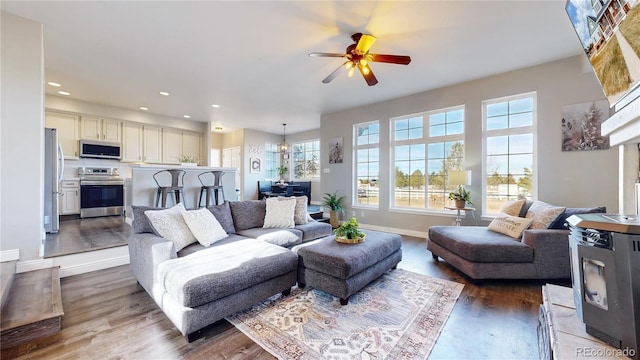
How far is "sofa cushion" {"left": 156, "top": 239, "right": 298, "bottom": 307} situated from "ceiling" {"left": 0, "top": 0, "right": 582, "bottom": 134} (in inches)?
94.1

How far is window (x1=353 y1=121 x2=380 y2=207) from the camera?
18.3 feet

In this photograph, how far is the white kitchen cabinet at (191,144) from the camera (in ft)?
23.4

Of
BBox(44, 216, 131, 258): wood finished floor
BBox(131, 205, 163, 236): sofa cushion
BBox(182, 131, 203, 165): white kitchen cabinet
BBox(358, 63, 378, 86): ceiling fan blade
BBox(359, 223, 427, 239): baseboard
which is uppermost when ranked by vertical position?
BBox(358, 63, 378, 86): ceiling fan blade

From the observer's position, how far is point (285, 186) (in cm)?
831

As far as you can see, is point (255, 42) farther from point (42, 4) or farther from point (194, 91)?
point (194, 91)

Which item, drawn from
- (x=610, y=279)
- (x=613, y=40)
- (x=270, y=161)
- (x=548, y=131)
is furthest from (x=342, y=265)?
(x=270, y=161)

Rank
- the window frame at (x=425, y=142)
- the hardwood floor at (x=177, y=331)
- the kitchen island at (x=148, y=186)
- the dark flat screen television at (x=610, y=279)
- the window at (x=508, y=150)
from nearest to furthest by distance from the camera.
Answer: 1. the dark flat screen television at (x=610, y=279)
2. the hardwood floor at (x=177, y=331)
3. the window at (x=508, y=150)
4. the kitchen island at (x=148, y=186)
5. the window frame at (x=425, y=142)

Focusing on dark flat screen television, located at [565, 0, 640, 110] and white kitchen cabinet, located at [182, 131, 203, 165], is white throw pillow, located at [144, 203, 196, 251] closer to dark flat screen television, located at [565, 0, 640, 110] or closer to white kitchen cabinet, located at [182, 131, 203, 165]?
dark flat screen television, located at [565, 0, 640, 110]

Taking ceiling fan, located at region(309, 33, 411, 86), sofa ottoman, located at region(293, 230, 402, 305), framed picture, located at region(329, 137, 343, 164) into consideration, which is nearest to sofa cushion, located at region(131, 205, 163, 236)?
sofa ottoman, located at region(293, 230, 402, 305)

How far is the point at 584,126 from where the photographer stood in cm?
331

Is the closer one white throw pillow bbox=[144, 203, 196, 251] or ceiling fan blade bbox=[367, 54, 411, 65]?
white throw pillow bbox=[144, 203, 196, 251]

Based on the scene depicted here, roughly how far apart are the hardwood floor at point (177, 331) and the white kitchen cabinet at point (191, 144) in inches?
200

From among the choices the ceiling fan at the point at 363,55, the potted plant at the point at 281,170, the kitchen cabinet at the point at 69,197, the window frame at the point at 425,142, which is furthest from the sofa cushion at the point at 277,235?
the potted plant at the point at 281,170

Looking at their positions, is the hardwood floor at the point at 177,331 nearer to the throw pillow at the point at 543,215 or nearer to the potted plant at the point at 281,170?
the throw pillow at the point at 543,215
